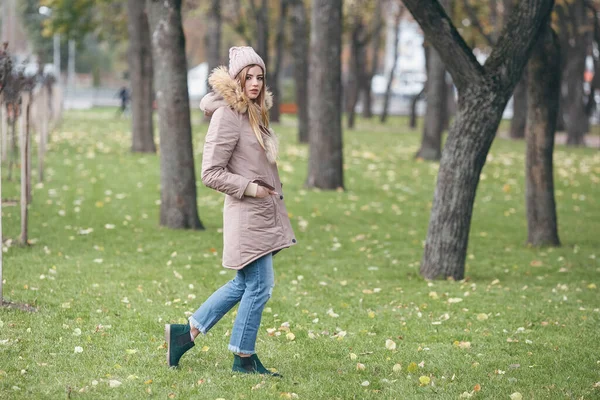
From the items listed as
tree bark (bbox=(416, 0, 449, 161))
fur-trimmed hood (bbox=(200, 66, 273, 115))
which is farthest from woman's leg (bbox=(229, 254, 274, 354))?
tree bark (bbox=(416, 0, 449, 161))

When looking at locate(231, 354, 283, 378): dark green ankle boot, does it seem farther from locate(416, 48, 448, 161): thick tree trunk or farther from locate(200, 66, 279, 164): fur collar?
locate(416, 48, 448, 161): thick tree trunk

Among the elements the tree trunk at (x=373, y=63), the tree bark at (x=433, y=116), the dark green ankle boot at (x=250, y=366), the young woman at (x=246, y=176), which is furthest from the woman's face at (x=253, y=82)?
the tree trunk at (x=373, y=63)

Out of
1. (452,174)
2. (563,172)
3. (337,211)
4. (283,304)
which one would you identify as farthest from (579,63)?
(283,304)

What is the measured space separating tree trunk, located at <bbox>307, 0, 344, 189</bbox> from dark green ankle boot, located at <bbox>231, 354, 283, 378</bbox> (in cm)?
1084

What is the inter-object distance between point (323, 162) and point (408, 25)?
111 feet

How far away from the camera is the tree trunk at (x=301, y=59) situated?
2705 centimetres

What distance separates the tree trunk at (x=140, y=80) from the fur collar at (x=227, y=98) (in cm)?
1726

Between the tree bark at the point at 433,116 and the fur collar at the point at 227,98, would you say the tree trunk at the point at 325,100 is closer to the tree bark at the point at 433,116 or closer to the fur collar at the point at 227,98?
the tree bark at the point at 433,116

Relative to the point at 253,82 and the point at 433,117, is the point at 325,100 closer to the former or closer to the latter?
the point at 433,117

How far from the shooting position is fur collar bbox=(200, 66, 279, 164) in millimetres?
5246

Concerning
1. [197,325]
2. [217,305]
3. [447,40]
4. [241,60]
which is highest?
[447,40]

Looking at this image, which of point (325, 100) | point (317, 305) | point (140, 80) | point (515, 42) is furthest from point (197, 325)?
point (140, 80)

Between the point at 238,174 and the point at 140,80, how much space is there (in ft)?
58.1

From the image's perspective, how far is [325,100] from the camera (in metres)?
16.2
